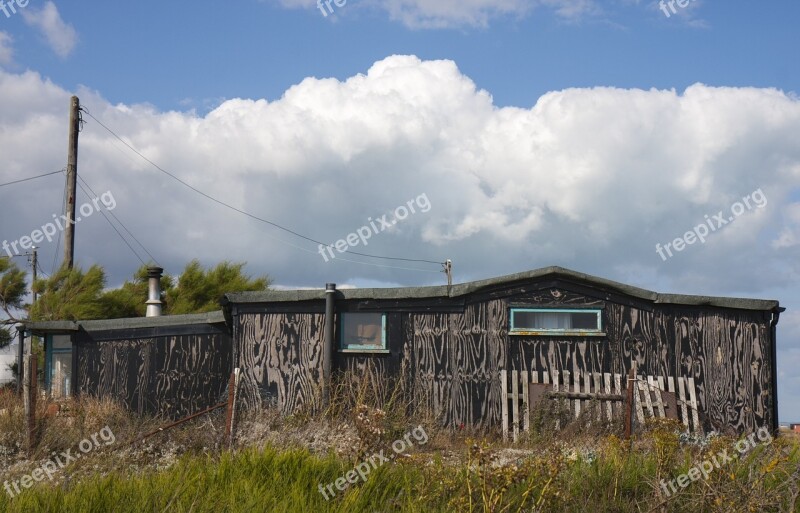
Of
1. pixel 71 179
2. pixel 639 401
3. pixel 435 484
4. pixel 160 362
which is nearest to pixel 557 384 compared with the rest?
pixel 639 401

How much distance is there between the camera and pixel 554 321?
15078 mm

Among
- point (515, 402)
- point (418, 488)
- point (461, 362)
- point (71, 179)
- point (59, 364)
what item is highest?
point (71, 179)

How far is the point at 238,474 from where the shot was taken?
8.67 metres

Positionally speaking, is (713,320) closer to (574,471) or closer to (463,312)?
(463,312)

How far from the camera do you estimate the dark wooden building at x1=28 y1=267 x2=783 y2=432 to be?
48.9 ft

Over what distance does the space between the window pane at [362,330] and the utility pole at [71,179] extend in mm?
13323

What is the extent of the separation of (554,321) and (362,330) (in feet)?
11.3

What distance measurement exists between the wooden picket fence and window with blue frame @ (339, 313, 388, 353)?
7.56ft

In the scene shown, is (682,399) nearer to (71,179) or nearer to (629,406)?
(629,406)

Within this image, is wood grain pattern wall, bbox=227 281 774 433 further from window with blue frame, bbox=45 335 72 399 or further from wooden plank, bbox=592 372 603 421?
window with blue frame, bbox=45 335 72 399

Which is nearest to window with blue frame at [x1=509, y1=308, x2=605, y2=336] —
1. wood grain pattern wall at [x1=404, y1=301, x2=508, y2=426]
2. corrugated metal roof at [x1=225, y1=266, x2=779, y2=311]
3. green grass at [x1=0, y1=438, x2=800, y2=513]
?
wood grain pattern wall at [x1=404, y1=301, x2=508, y2=426]

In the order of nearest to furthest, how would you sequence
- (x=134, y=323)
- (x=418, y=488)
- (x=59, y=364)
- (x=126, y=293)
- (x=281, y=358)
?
(x=418, y=488), (x=281, y=358), (x=134, y=323), (x=59, y=364), (x=126, y=293)

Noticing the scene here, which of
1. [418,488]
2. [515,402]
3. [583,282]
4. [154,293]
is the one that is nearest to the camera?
[418,488]

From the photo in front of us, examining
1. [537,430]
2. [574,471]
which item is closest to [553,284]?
[537,430]
